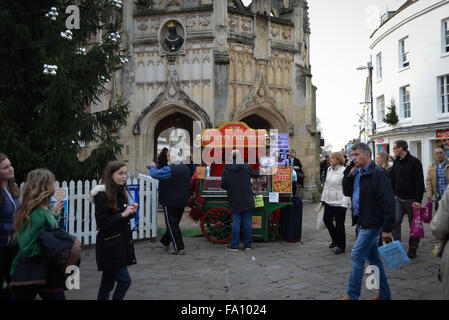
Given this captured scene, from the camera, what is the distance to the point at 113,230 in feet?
11.5

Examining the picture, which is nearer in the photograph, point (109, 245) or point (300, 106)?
point (109, 245)

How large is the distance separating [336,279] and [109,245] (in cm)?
317

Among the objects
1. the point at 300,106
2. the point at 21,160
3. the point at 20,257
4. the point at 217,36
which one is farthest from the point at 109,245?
the point at 300,106

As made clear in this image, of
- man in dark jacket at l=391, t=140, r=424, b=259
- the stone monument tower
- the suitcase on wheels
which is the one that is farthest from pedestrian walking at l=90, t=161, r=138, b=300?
the stone monument tower

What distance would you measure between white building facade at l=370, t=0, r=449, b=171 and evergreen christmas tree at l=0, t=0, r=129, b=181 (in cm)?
1479

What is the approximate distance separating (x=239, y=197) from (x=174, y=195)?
123cm

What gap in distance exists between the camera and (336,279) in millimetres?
4941

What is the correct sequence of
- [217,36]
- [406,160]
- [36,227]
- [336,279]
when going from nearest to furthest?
[36,227], [336,279], [406,160], [217,36]

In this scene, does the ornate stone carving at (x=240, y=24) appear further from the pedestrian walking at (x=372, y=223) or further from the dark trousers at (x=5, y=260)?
the dark trousers at (x=5, y=260)

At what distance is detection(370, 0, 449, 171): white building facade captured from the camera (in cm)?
1854

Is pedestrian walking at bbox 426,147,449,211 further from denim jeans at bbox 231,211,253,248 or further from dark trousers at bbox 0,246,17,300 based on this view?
dark trousers at bbox 0,246,17,300

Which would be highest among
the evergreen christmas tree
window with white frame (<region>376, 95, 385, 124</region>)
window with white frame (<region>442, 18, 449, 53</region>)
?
window with white frame (<region>442, 18, 449, 53</region>)

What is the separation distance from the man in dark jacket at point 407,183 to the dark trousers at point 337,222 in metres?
0.90

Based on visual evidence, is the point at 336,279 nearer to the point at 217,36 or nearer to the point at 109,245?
the point at 109,245
